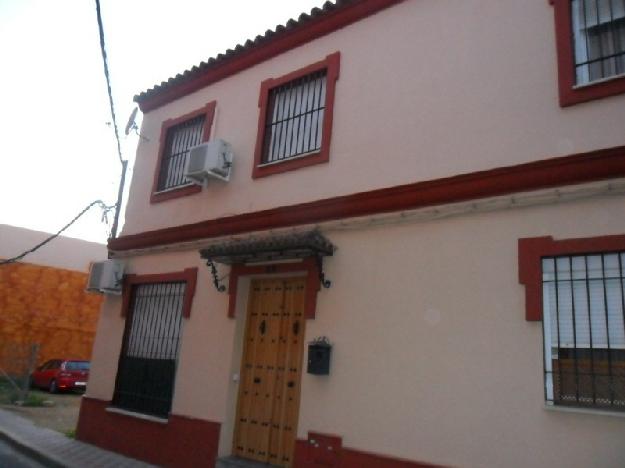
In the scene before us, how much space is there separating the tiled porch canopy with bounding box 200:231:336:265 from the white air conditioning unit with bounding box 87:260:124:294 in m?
3.04

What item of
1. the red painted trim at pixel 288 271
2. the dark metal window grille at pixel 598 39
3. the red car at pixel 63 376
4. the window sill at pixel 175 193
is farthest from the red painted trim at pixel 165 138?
the red car at pixel 63 376

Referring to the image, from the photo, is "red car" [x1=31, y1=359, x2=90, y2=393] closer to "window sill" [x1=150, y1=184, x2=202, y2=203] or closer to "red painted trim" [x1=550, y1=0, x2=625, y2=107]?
"window sill" [x1=150, y1=184, x2=202, y2=203]

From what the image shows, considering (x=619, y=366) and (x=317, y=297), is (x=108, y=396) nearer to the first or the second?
(x=317, y=297)

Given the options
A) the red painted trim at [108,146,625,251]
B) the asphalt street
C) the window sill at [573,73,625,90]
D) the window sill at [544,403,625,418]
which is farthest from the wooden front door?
the window sill at [573,73,625,90]

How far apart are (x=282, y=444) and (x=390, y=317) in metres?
2.29

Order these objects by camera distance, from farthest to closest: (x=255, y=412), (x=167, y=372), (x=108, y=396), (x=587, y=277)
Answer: (x=108, y=396) < (x=167, y=372) < (x=255, y=412) < (x=587, y=277)

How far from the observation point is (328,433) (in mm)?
5758

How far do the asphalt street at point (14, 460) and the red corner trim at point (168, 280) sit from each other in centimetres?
262

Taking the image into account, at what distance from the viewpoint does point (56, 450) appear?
827 cm

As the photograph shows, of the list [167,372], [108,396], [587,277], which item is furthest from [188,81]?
[587,277]

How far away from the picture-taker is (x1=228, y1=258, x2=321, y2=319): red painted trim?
6.40 m

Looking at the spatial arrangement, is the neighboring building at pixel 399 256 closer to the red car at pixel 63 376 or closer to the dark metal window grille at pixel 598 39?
the dark metal window grille at pixel 598 39

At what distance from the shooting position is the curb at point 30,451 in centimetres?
756

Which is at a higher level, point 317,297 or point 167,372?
point 317,297
